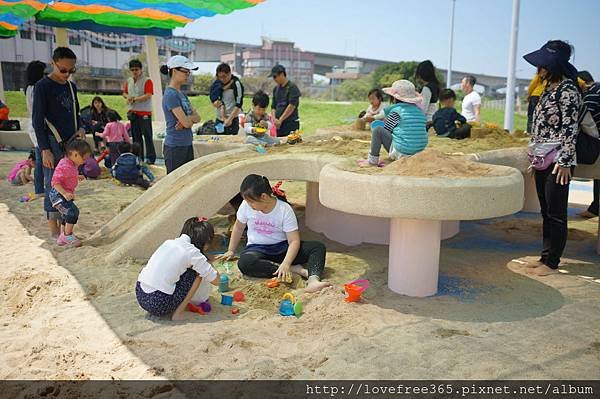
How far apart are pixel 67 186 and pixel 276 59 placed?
70884mm

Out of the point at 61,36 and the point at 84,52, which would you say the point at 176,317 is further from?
the point at 84,52

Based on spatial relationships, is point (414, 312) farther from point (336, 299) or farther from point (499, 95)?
point (499, 95)

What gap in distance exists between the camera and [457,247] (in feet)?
20.8

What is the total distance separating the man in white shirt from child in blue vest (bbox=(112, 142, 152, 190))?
18.7 feet

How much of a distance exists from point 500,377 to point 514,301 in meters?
1.52

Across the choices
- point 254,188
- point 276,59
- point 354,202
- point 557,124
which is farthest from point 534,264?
point 276,59

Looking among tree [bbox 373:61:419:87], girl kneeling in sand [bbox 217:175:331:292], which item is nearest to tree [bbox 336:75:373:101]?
tree [bbox 373:61:419:87]

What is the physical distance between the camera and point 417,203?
164 inches

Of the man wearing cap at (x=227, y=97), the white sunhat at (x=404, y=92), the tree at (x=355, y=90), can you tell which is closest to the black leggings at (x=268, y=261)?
the white sunhat at (x=404, y=92)

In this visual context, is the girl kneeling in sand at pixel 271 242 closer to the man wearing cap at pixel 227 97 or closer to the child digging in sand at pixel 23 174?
the man wearing cap at pixel 227 97

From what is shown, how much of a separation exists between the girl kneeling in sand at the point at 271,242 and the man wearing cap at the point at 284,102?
366 cm

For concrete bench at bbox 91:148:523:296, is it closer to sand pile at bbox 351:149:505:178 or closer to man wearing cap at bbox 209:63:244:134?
sand pile at bbox 351:149:505:178

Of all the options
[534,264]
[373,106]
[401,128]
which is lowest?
[534,264]

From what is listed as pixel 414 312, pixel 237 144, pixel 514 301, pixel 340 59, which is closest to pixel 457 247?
pixel 514 301
